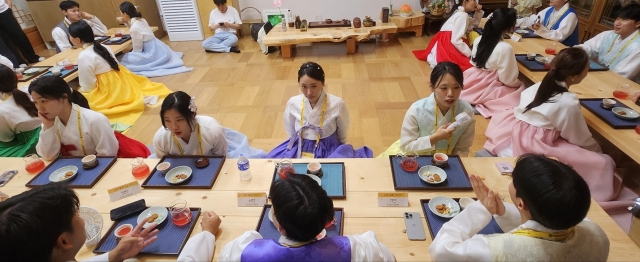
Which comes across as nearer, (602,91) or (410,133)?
(410,133)

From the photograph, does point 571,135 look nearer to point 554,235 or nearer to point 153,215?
point 554,235

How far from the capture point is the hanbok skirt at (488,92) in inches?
149

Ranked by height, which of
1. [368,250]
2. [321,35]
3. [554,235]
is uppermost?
[554,235]

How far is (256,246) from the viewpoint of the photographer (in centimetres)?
127

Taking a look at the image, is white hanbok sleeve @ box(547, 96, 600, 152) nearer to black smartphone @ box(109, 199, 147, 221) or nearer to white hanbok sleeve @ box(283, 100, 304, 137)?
white hanbok sleeve @ box(283, 100, 304, 137)

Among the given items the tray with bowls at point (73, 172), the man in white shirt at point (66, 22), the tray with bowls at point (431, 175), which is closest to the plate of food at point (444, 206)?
the tray with bowls at point (431, 175)

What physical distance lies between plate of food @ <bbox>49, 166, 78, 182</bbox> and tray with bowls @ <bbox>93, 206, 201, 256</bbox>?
60 cm

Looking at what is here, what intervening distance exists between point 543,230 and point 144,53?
19.7 ft

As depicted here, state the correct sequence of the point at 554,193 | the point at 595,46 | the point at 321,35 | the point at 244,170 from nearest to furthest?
the point at 554,193 < the point at 244,170 < the point at 595,46 < the point at 321,35

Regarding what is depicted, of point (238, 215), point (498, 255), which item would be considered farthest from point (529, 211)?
point (238, 215)

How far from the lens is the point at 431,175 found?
6.15 feet

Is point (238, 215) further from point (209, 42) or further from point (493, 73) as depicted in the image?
point (209, 42)

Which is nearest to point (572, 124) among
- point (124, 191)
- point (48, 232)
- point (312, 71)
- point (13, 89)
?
point (312, 71)

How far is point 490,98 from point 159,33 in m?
6.96
